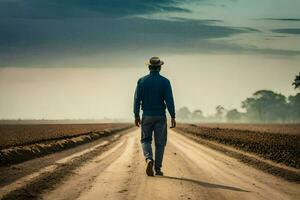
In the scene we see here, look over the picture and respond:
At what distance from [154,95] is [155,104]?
199mm

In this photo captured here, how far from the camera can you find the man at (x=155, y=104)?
35.3 ft

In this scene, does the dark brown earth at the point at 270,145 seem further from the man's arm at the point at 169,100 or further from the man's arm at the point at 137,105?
the man's arm at the point at 137,105

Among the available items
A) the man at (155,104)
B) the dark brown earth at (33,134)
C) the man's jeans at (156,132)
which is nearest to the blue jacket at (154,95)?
the man at (155,104)

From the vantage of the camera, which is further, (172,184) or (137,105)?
(137,105)

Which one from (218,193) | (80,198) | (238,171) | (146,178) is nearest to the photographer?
(80,198)

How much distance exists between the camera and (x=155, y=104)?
10.9 m

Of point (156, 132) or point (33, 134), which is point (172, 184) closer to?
point (156, 132)

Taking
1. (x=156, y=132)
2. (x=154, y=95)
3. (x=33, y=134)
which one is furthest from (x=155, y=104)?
(x=33, y=134)

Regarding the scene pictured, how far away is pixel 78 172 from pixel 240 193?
4.03 meters

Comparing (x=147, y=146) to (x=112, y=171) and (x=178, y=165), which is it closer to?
(x=112, y=171)

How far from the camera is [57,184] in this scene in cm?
866

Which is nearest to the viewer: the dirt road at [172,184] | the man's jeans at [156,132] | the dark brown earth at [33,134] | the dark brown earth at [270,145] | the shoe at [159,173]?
the dirt road at [172,184]

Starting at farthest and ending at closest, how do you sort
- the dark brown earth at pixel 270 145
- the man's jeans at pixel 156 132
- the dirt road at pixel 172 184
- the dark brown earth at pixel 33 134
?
1. the dark brown earth at pixel 33 134
2. the dark brown earth at pixel 270 145
3. the man's jeans at pixel 156 132
4. the dirt road at pixel 172 184

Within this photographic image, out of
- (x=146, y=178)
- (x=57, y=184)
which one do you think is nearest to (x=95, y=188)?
(x=57, y=184)
